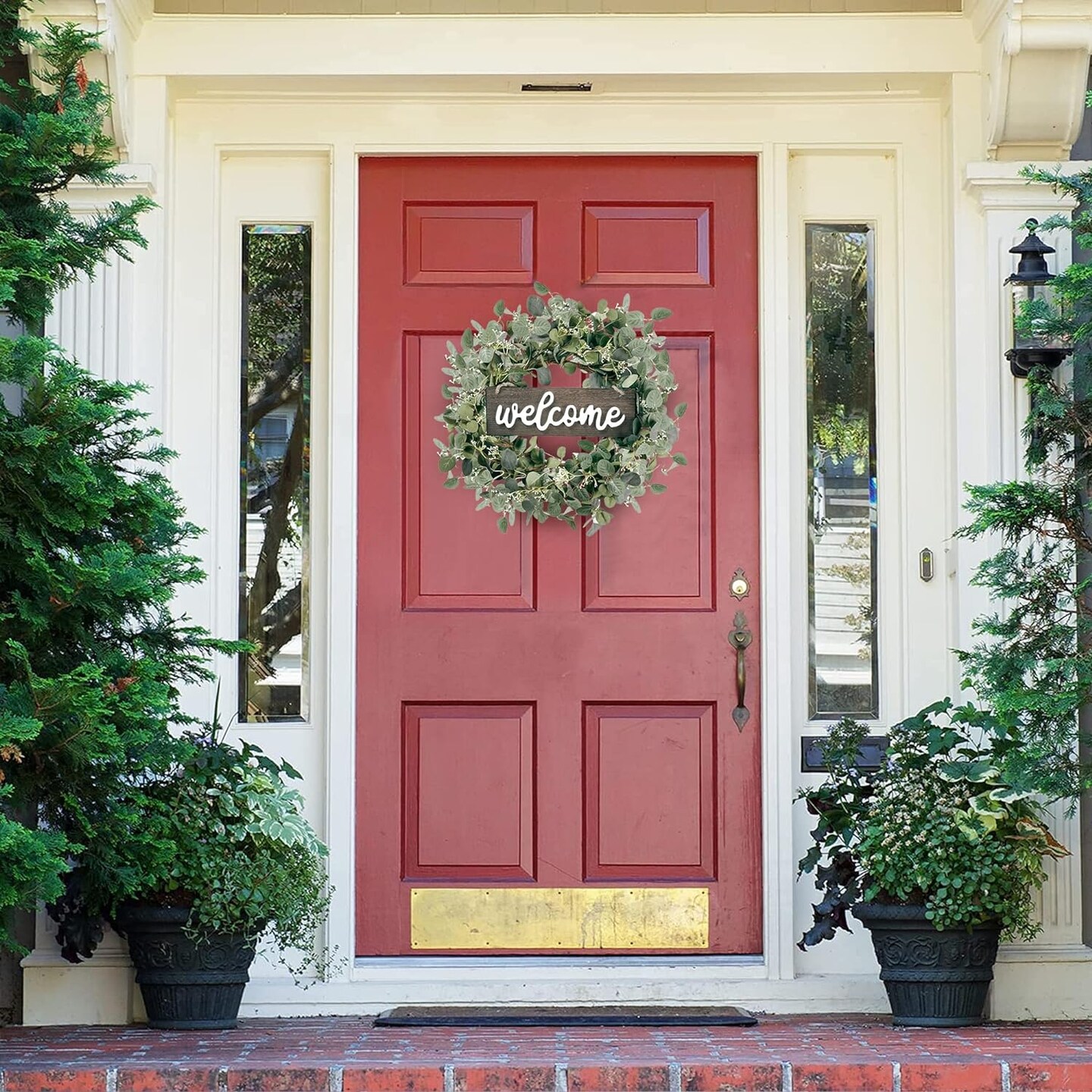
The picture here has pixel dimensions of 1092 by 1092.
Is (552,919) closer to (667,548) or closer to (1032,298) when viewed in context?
(667,548)

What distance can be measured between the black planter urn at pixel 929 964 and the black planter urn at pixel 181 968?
4.94 ft

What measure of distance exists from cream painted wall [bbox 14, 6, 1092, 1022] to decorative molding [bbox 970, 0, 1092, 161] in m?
0.08

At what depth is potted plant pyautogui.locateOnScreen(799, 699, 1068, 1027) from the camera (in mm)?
4062

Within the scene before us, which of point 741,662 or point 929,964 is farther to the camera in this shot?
point 741,662

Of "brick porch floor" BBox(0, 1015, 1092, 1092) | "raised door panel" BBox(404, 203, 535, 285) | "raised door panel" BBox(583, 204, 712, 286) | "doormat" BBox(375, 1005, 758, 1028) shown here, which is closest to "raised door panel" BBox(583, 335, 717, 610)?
"raised door panel" BBox(583, 204, 712, 286)

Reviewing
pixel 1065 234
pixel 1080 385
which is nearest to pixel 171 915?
pixel 1080 385

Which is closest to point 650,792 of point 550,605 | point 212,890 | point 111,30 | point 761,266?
point 550,605

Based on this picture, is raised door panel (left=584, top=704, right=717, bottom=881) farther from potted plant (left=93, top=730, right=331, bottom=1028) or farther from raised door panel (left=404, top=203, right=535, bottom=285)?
raised door panel (left=404, top=203, right=535, bottom=285)

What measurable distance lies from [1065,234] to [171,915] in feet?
9.31

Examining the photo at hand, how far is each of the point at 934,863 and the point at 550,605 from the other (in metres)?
1.22

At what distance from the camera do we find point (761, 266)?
4719mm

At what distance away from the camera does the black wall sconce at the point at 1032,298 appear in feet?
14.5

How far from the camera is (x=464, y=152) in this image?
473 cm

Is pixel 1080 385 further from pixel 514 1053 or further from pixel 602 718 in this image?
pixel 514 1053
